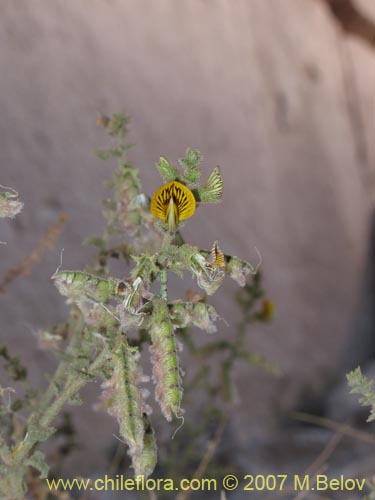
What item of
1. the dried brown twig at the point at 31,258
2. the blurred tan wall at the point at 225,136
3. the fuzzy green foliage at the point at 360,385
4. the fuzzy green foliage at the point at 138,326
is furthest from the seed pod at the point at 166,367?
the blurred tan wall at the point at 225,136

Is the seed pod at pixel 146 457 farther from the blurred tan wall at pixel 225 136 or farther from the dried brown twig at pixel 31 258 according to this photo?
the blurred tan wall at pixel 225 136

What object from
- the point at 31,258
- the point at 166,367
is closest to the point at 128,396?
the point at 166,367

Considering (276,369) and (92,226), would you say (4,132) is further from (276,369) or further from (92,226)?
(276,369)

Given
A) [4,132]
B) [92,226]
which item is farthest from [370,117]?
[4,132]

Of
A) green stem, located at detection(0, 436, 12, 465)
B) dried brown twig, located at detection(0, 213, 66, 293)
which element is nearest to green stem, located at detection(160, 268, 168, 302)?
green stem, located at detection(0, 436, 12, 465)

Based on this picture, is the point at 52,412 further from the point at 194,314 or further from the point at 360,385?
the point at 360,385

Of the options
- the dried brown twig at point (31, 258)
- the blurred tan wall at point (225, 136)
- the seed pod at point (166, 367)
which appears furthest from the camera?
the blurred tan wall at point (225, 136)

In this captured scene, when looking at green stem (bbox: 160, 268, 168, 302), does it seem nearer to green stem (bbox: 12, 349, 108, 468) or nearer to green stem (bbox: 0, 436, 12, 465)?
green stem (bbox: 12, 349, 108, 468)
